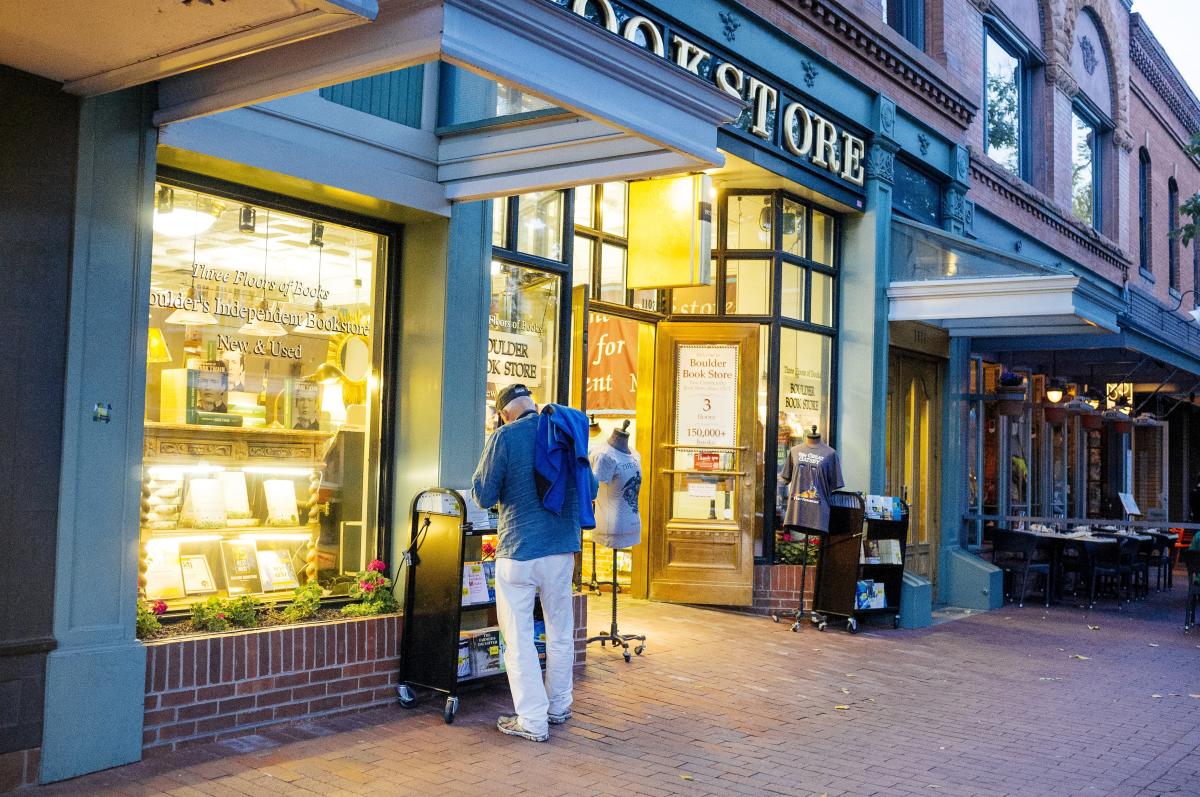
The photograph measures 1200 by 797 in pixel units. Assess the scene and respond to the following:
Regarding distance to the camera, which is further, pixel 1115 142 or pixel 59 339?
pixel 1115 142

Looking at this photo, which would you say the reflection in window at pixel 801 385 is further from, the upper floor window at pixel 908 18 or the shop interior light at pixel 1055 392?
the shop interior light at pixel 1055 392

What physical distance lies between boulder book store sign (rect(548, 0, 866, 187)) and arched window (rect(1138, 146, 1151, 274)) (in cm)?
1339

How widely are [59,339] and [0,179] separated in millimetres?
749

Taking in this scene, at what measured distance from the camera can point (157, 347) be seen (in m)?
6.04

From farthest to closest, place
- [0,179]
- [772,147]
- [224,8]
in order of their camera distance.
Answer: [772,147], [0,179], [224,8]

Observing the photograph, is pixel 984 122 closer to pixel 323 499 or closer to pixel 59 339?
pixel 323 499

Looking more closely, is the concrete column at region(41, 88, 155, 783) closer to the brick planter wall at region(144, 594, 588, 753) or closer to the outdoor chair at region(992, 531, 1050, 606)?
the brick planter wall at region(144, 594, 588, 753)

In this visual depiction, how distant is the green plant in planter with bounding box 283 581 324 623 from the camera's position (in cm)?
630

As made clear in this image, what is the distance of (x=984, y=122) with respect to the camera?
1523 cm

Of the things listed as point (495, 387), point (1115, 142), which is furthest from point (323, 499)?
point (1115, 142)

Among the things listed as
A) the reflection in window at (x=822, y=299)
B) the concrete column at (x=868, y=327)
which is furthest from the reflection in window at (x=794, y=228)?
the concrete column at (x=868, y=327)

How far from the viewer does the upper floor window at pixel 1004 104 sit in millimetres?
15672

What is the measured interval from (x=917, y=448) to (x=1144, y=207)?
42.5 feet

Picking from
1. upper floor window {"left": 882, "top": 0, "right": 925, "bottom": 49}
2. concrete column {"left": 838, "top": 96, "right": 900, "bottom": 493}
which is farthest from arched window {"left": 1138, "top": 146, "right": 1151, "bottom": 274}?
concrete column {"left": 838, "top": 96, "right": 900, "bottom": 493}
